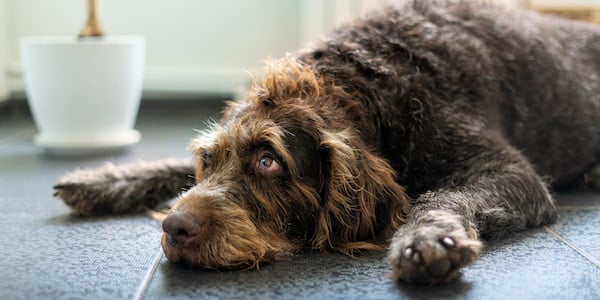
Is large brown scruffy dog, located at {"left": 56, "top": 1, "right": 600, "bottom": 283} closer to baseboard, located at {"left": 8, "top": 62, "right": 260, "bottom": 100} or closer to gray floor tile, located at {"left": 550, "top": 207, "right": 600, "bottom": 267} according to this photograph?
gray floor tile, located at {"left": 550, "top": 207, "right": 600, "bottom": 267}

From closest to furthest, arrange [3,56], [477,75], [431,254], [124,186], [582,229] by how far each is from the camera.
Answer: [431,254] < [582,229] < [477,75] < [124,186] < [3,56]

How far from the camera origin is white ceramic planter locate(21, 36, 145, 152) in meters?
3.21

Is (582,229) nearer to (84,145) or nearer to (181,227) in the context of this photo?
(181,227)

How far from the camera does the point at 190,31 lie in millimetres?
4695

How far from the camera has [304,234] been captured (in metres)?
1.89

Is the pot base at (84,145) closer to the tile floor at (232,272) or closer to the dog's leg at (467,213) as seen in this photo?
the tile floor at (232,272)

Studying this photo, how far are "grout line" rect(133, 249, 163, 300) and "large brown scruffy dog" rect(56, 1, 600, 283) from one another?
8 centimetres

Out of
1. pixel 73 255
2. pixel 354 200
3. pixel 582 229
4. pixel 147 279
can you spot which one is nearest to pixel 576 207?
pixel 582 229

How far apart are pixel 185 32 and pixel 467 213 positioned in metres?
3.28

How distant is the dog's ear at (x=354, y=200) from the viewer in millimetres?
1852

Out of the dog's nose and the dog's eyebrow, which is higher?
the dog's eyebrow

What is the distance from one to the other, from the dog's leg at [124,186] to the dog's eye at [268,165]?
1.58 ft

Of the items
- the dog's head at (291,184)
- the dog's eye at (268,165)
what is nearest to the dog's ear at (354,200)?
the dog's head at (291,184)

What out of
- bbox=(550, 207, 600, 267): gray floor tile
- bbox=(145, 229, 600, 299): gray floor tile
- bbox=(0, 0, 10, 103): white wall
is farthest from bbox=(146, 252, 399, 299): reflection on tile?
bbox=(0, 0, 10, 103): white wall
